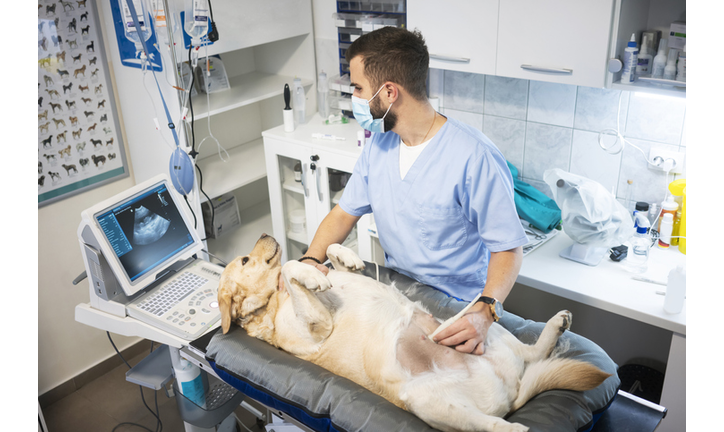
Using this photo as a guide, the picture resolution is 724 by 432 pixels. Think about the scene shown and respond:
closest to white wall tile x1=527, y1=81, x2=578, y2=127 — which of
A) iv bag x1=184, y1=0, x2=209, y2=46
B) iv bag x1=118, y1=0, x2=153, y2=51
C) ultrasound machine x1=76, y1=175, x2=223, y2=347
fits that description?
iv bag x1=184, y1=0, x2=209, y2=46

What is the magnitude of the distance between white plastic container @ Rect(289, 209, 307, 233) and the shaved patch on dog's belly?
5.60 ft

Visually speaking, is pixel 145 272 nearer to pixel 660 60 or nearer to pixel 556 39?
pixel 556 39

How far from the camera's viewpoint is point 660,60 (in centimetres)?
189

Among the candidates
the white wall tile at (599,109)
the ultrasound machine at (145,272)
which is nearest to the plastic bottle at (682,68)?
the white wall tile at (599,109)

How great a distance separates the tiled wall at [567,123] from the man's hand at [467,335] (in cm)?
129

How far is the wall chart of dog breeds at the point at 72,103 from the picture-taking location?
238cm

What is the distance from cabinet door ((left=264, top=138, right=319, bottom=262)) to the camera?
2.83 metres

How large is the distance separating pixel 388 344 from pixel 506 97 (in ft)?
5.09

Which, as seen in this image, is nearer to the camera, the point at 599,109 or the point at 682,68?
the point at 682,68

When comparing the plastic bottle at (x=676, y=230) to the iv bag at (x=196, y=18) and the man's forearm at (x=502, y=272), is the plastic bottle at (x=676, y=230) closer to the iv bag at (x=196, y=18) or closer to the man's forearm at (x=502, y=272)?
the man's forearm at (x=502, y=272)

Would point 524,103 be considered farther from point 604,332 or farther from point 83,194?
point 83,194

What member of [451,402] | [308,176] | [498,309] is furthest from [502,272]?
[308,176]

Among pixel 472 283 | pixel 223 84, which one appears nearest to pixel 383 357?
pixel 472 283

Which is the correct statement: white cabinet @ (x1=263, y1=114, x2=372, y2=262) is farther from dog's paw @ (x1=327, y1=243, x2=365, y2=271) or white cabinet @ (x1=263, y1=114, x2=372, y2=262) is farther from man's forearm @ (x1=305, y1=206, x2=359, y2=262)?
dog's paw @ (x1=327, y1=243, x2=365, y2=271)
